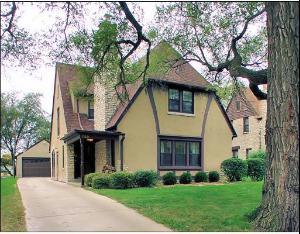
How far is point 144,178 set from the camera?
1530 cm

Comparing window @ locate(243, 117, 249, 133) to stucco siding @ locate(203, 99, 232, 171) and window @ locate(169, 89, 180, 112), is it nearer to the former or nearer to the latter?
stucco siding @ locate(203, 99, 232, 171)

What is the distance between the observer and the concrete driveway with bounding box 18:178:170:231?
681 cm

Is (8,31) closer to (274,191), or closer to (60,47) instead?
(60,47)

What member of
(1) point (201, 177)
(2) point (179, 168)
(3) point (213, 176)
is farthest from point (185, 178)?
(3) point (213, 176)

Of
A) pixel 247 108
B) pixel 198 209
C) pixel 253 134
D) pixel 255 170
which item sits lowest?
pixel 255 170

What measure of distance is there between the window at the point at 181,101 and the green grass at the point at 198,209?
7.95m

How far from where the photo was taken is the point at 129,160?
58.1 feet

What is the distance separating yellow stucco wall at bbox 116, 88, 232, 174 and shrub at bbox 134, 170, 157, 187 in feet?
7.33

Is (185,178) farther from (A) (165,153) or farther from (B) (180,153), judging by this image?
(B) (180,153)

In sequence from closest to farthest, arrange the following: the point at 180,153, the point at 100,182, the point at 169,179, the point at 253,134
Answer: the point at 100,182 < the point at 169,179 < the point at 180,153 < the point at 253,134

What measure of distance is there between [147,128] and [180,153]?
7.80ft

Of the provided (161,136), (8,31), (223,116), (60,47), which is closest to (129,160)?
(161,136)

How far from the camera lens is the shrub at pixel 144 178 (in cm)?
1523

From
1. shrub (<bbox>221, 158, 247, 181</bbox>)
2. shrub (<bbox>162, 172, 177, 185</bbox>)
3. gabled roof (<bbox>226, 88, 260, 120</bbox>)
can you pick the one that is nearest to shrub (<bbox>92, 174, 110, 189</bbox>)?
shrub (<bbox>162, 172, 177, 185</bbox>)
